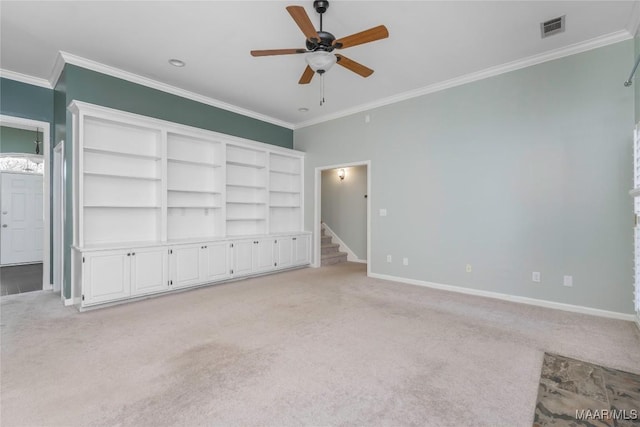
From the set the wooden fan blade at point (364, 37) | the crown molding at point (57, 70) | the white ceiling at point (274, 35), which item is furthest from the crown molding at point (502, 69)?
the crown molding at point (57, 70)

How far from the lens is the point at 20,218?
6887 millimetres

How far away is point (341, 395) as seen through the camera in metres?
1.92

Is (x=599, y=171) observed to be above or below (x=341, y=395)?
above

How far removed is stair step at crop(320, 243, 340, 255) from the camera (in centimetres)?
691

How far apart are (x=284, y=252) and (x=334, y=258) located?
1.41 m

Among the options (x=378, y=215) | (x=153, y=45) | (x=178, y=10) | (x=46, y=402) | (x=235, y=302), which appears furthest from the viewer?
(x=378, y=215)

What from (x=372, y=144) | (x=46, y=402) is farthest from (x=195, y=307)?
(x=372, y=144)

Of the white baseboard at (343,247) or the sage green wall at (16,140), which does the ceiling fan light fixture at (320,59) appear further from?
the sage green wall at (16,140)

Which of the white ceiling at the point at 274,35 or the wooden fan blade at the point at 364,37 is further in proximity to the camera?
the white ceiling at the point at 274,35

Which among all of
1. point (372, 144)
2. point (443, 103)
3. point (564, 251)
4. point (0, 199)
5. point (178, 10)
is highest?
point (178, 10)

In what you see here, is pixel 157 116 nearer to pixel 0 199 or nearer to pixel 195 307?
pixel 195 307

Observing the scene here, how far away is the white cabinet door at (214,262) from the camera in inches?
183

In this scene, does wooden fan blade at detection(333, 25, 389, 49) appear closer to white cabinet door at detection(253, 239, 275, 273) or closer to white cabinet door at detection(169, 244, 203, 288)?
white cabinet door at detection(169, 244, 203, 288)

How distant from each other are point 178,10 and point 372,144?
348 cm
